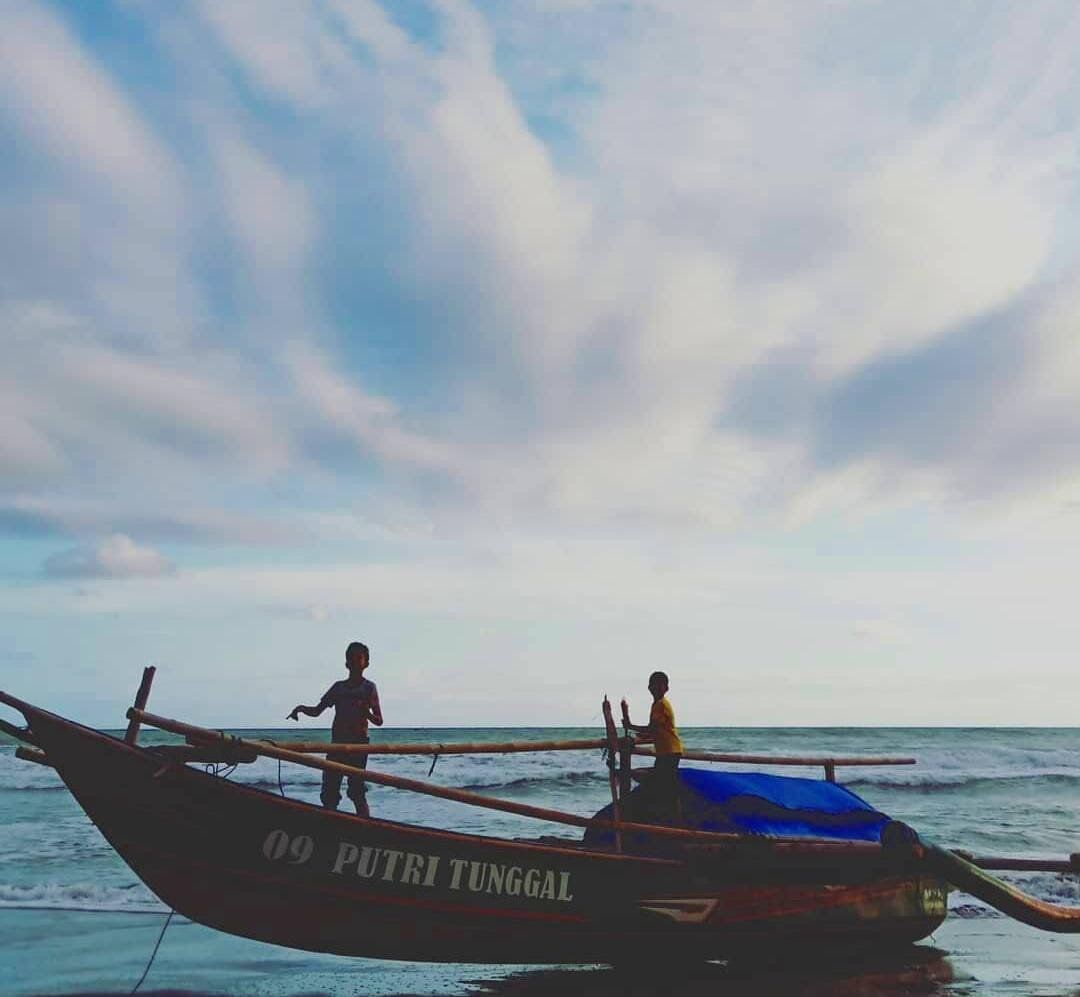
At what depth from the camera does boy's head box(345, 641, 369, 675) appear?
8.70m

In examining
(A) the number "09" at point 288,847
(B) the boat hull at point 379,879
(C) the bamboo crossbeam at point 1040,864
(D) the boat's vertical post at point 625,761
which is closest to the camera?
(B) the boat hull at point 379,879

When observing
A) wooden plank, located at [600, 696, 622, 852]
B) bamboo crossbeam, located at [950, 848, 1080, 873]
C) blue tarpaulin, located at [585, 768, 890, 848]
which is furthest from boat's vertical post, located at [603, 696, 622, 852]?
bamboo crossbeam, located at [950, 848, 1080, 873]

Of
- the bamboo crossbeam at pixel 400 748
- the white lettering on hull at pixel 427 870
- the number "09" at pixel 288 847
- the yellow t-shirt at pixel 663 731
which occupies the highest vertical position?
the yellow t-shirt at pixel 663 731

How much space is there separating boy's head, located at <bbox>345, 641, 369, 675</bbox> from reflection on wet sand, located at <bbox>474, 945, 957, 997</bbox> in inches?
112

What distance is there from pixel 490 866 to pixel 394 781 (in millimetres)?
997

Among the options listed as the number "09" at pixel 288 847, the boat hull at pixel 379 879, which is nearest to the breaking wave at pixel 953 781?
the boat hull at pixel 379 879

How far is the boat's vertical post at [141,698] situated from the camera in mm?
6504

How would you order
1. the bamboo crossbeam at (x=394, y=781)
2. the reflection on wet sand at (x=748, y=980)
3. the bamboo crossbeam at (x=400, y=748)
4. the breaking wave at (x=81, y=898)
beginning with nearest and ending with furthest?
the bamboo crossbeam at (x=394, y=781) < the bamboo crossbeam at (x=400, y=748) < the reflection on wet sand at (x=748, y=980) < the breaking wave at (x=81, y=898)

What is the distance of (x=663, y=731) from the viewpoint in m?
8.65

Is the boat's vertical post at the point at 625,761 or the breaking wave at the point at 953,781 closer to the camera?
the boat's vertical post at the point at 625,761

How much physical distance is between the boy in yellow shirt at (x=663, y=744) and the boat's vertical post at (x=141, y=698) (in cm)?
391

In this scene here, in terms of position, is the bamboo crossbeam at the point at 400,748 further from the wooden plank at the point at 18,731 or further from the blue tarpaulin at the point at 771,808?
the wooden plank at the point at 18,731

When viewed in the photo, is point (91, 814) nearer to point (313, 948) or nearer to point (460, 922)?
point (313, 948)

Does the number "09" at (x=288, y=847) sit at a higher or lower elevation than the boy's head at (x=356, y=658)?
lower
